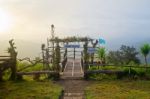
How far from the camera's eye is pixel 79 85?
24.0 meters

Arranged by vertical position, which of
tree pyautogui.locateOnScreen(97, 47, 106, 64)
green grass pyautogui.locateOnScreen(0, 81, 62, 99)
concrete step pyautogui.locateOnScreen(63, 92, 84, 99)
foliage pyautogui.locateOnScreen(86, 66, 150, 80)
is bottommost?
concrete step pyautogui.locateOnScreen(63, 92, 84, 99)

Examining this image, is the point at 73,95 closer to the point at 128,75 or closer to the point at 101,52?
the point at 128,75

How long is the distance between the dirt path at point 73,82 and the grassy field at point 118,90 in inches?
17.9

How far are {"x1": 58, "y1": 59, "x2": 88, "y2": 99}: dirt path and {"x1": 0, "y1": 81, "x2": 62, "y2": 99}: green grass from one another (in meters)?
0.55

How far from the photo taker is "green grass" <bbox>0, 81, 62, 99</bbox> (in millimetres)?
20156

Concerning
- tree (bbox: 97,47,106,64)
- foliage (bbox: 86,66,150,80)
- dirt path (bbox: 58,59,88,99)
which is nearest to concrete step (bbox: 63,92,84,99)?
dirt path (bbox: 58,59,88,99)

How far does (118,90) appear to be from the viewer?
22.0 metres

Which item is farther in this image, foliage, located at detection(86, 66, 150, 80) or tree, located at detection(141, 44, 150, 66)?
tree, located at detection(141, 44, 150, 66)

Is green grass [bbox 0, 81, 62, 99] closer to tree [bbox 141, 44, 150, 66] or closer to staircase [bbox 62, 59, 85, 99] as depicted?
staircase [bbox 62, 59, 85, 99]

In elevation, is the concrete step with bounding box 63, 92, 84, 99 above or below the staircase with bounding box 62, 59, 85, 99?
below

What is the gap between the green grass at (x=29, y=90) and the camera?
66.1ft

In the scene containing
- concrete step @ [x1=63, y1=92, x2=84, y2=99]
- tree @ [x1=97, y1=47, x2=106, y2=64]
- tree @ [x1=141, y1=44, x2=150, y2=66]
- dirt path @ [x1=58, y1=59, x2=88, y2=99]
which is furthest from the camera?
tree @ [x1=97, y1=47, x2=106, y2=64]

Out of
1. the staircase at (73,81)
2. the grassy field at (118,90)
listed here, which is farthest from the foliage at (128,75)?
the grassy field at (118,90)

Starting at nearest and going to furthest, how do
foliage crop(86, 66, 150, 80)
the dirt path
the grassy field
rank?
the grassy field < the dirt path < foliage crop(86, 66, 150, 80)
